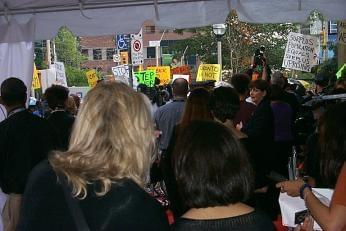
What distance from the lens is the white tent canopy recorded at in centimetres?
626

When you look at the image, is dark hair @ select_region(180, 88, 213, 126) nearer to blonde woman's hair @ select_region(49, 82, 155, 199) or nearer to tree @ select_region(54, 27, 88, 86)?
blonde woman's hair @ select_region(49, 82, 155, 199)

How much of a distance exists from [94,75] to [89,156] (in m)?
18.8

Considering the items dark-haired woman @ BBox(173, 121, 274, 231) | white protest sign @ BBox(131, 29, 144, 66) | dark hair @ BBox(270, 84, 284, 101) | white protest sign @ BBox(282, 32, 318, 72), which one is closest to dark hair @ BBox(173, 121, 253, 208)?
dark-haired woman @ BBox(173, 121, 274, 231)

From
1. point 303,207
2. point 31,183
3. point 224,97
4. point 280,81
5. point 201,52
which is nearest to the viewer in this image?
point 31,183

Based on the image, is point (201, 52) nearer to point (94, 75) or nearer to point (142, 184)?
point (94, 75)

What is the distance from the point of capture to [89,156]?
2.02 meters

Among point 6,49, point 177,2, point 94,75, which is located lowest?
point 94,75

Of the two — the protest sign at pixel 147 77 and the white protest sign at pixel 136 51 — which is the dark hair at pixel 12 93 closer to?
the protest sign at pixel 147 77

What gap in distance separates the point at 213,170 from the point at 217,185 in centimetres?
6

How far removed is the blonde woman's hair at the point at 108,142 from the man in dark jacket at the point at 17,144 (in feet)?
8.91

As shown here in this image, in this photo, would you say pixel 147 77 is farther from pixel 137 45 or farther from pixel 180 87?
pixel 180 87

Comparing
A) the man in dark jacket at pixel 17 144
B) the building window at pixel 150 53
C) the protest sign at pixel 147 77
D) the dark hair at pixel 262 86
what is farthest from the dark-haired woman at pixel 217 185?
the building window at pixel 150 53

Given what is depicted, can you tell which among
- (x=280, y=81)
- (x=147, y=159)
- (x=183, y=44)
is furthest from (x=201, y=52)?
(x=147, y=159)

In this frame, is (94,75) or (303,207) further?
(94,75)
